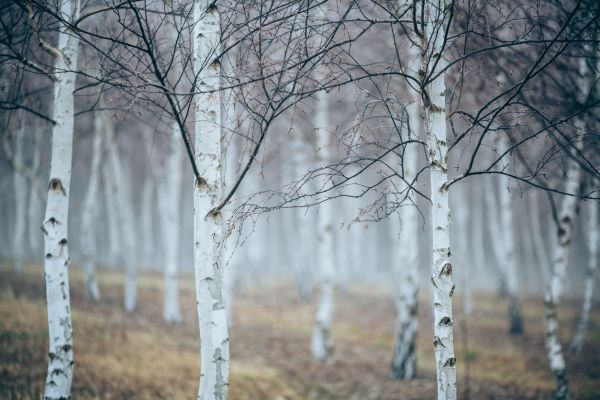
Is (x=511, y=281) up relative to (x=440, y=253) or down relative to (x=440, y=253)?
down

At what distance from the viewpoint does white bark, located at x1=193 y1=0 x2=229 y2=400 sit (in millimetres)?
3914

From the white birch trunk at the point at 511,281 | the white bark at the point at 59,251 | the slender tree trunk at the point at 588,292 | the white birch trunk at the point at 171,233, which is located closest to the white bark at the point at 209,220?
the white bark at the point at 59,251

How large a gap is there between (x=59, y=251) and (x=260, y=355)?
6.23 metres

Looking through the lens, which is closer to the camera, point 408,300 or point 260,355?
point 408,300

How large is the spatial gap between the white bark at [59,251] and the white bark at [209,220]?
1.51 metres

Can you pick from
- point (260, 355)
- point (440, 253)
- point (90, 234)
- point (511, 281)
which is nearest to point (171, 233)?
point (90, 234)

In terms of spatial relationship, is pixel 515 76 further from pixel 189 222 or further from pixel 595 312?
pixel 189 222

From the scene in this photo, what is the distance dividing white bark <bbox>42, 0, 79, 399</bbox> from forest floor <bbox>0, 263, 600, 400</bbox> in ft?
4.94

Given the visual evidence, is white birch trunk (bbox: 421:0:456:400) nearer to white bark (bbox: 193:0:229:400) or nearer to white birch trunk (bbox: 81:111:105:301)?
white bark (bbox: 193:0:229:400)

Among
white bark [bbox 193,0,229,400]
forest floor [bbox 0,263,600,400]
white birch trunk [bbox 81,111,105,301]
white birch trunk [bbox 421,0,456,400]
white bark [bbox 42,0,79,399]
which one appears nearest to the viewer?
white birch trunk [bbox 421,0,456,400]

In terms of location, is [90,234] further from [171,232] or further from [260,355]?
[260,355]

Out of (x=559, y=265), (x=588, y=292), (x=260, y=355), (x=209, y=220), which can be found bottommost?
(x=260, y=355)

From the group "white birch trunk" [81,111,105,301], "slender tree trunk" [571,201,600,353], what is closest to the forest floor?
"slender tree trunk" [571,201,600,353]

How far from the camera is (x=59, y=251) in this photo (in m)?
4.43
